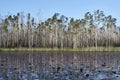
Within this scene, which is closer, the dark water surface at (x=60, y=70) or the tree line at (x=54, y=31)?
the dark water surface at (x=60, y=70)

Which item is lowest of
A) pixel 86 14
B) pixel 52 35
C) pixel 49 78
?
pixel 49 78

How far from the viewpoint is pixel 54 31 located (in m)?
126

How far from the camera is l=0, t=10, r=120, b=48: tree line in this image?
115975mm

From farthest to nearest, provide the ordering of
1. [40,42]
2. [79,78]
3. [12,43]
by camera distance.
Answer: [40,42], [12,43], [79,78]

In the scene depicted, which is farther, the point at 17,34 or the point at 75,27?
the point at 75,27

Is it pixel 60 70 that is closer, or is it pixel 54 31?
pixel 60 70

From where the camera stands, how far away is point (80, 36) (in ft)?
422

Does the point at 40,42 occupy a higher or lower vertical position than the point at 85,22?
lower

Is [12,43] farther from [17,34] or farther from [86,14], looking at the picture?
[86,14]

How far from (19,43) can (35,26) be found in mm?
16222

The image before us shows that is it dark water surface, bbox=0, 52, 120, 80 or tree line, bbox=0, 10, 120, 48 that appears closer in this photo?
dark water surface, bbox=0, 52, 120, 80

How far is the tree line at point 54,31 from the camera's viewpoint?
116m

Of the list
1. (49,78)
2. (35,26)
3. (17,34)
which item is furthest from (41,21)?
(49,78)

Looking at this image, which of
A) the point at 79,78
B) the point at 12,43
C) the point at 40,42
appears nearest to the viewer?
the point at 79,78
